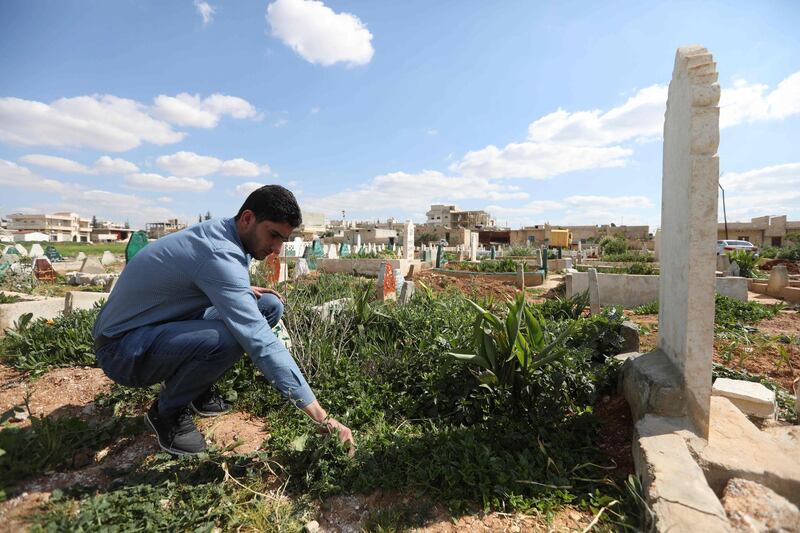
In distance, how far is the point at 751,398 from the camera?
211cm

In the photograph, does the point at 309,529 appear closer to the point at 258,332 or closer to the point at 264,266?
the point at 258,332

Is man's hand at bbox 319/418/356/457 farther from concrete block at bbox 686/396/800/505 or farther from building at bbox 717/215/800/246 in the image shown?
building at bbox 717/215/800/246

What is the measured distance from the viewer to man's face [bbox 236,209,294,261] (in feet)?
6.33

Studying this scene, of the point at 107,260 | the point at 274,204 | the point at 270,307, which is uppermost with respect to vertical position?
the point at 274,204

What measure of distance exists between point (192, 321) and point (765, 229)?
44.6m

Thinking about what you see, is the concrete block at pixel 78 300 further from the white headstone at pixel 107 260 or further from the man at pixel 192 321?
the white headstone at pixel 107 260

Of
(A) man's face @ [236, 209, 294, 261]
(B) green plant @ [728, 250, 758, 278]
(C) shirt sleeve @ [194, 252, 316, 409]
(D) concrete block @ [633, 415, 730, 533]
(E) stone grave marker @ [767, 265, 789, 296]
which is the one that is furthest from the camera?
(B) green plant @ [728, 250, 758, 278]

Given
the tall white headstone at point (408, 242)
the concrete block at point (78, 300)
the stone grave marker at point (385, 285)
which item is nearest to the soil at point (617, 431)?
the stone grave marker at point (385, 285)

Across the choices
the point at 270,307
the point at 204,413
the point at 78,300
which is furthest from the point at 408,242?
the point at 204,413

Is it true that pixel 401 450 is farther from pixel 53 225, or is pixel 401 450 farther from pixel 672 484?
pixel 53 225

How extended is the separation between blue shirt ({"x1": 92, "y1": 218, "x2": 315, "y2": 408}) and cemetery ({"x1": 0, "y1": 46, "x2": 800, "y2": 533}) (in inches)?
18.6

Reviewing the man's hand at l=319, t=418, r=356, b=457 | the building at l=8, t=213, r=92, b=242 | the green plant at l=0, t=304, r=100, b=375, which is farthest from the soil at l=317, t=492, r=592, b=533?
the building at l=8, t=213, r=92, b=242

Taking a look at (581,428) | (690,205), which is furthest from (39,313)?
(690,205)

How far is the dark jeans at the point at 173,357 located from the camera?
181 centimetres
